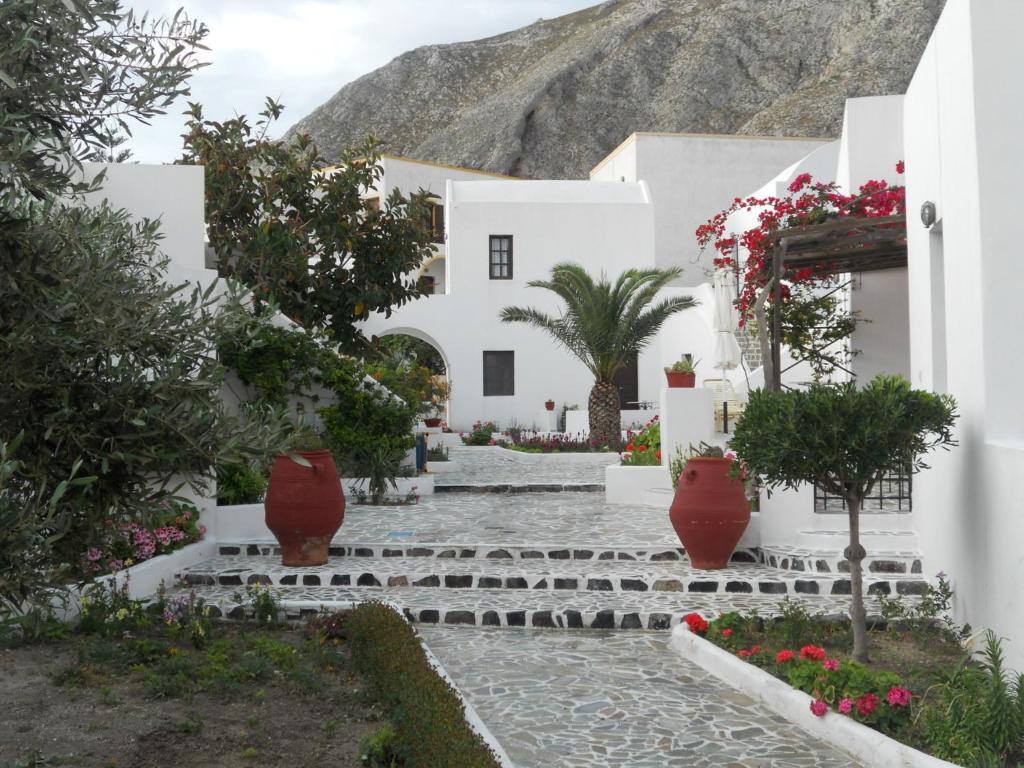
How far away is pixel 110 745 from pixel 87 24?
10.8ft

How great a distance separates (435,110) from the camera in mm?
70938

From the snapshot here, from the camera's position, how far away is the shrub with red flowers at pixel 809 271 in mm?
12000

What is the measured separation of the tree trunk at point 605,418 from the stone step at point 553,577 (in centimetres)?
1103

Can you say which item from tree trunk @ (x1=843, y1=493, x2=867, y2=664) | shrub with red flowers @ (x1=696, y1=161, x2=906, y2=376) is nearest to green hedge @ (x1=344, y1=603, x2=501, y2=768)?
tree trunk @ (x1=843, y1=493, x2=867, y2=664)

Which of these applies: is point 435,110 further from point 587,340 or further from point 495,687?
point 495,687

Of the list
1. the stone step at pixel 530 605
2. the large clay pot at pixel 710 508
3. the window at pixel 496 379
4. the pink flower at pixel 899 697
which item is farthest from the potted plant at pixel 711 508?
the window at pixel 496 379

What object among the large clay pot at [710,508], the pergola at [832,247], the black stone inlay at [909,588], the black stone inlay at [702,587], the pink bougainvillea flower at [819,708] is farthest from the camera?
the pergola at [832,247]

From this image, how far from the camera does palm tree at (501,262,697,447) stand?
1989 centimetres

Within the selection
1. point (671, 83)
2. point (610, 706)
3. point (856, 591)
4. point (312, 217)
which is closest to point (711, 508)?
point (856, 591)

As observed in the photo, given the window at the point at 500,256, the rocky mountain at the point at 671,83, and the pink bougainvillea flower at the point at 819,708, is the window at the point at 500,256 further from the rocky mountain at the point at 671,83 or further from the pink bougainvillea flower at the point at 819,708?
the rocky mountain at the point at 671,83

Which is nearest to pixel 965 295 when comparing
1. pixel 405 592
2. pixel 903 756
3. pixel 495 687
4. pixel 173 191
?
pixel 903 756

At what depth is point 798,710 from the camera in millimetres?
5625

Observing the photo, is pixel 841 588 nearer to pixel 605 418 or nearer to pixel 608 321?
pixel 608 321

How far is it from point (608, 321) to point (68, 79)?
1672 centimetres
